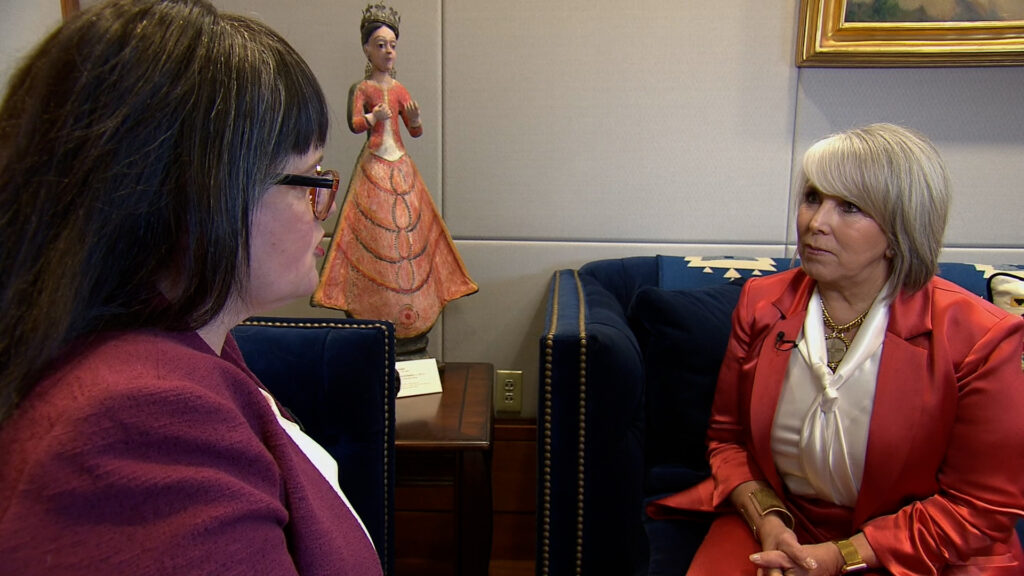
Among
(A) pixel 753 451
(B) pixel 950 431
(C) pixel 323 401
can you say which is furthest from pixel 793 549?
Answer: (C) pixel 323 401

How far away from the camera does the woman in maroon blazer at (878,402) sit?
1010 mm

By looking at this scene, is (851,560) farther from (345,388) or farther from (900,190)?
(345,388)

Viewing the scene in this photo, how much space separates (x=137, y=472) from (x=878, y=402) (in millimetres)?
1040

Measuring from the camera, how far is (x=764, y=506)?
1140 millimetres

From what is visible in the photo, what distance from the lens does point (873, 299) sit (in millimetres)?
1133

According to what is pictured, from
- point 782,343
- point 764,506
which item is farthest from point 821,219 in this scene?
point 764,506

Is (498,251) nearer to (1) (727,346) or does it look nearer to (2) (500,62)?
(2) (500,62)

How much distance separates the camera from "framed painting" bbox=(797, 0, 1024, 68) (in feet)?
5.82

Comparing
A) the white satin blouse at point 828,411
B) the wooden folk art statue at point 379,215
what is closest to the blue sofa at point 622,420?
the white satin blouse at point 828,411

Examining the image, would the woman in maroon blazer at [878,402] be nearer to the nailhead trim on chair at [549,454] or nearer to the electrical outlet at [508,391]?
the nailhead trim on chair at [549,454]

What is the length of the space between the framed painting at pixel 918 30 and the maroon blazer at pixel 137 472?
182 centimetres

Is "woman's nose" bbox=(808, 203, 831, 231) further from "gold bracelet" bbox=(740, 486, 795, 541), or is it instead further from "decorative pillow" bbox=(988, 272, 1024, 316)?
"decorative pillow" bbox=(988, 272, 1024, 316)

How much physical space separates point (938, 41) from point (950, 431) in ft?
4.10

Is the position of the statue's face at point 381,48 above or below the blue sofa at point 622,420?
above
